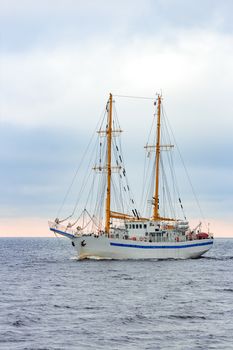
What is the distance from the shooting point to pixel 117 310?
44.1 metres

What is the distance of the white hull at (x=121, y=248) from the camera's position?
88.2m

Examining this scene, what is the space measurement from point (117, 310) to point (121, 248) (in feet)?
147

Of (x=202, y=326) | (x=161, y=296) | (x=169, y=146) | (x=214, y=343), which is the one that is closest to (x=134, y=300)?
(x=161, y=296)

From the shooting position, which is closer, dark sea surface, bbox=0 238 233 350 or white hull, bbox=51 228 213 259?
dark sea surface, bbox=0 238 233 350

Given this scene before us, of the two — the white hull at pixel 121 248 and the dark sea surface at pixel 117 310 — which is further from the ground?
the white hull at pixel 121 248

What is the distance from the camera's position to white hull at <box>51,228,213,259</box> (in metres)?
88.2

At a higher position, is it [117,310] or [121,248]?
[121,248]

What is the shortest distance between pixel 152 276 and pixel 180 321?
30.0 metres

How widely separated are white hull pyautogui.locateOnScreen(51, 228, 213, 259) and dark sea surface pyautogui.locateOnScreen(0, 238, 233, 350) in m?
12.3

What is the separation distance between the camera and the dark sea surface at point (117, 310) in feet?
111

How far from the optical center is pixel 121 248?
89.0 meters

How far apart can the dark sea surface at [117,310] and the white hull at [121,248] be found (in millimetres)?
12253

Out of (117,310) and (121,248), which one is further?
(121,248)

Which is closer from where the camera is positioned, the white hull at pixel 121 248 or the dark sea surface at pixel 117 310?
the dark sea surface at pixel 117 310
